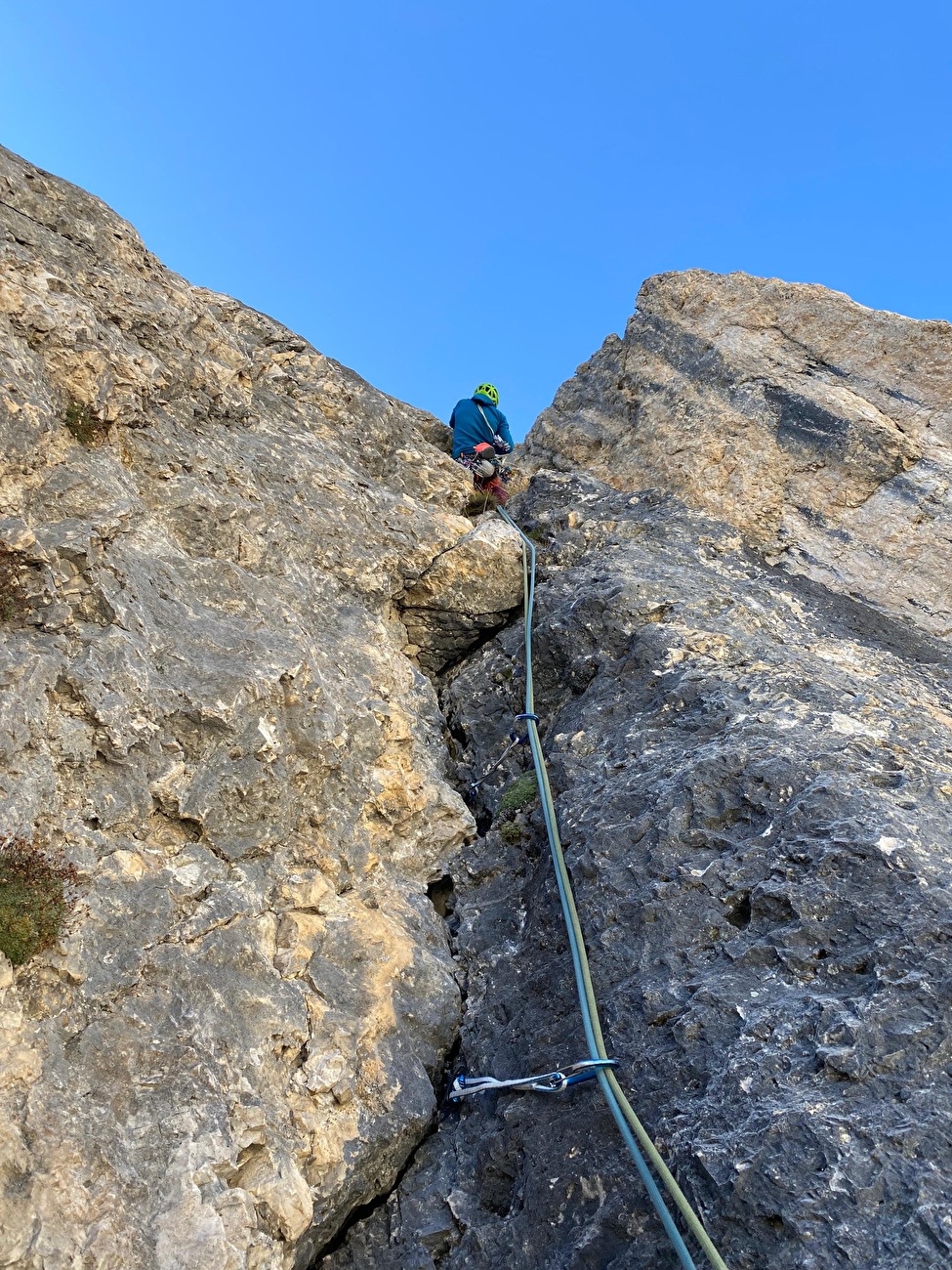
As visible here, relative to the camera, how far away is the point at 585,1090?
20.6 ft

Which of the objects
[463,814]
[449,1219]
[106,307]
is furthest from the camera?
[106,307]

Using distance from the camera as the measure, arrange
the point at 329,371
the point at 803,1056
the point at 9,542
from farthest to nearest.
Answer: the point at 329,371, the point at 9,542, the point at 803,1056

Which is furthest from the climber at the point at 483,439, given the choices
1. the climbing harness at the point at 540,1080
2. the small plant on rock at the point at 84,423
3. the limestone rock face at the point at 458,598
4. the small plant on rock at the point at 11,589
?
the climbing harness at the point at 540,1080

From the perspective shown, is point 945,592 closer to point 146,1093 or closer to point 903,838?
point 903,838

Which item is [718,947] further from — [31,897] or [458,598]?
[458,598]

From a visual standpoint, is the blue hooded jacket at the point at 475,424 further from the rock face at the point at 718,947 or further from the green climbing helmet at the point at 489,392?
the rock face at the point at 718,947

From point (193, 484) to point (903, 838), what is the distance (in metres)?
7.99

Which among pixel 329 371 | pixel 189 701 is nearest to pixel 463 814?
pixel 189 701

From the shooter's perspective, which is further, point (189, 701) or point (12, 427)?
point (12, 427)

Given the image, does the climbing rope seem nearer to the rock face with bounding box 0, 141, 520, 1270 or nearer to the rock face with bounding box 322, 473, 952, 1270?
the rock face with bounding box 322, 473, 952, 1270

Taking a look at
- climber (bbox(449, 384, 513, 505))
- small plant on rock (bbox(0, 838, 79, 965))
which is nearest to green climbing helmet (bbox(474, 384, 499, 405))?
climber (bbox(449, 384, 513, 505))

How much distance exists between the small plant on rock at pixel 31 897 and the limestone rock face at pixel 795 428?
940cm

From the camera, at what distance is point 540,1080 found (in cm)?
643

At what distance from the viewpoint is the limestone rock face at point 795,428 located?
11477 millimetres
